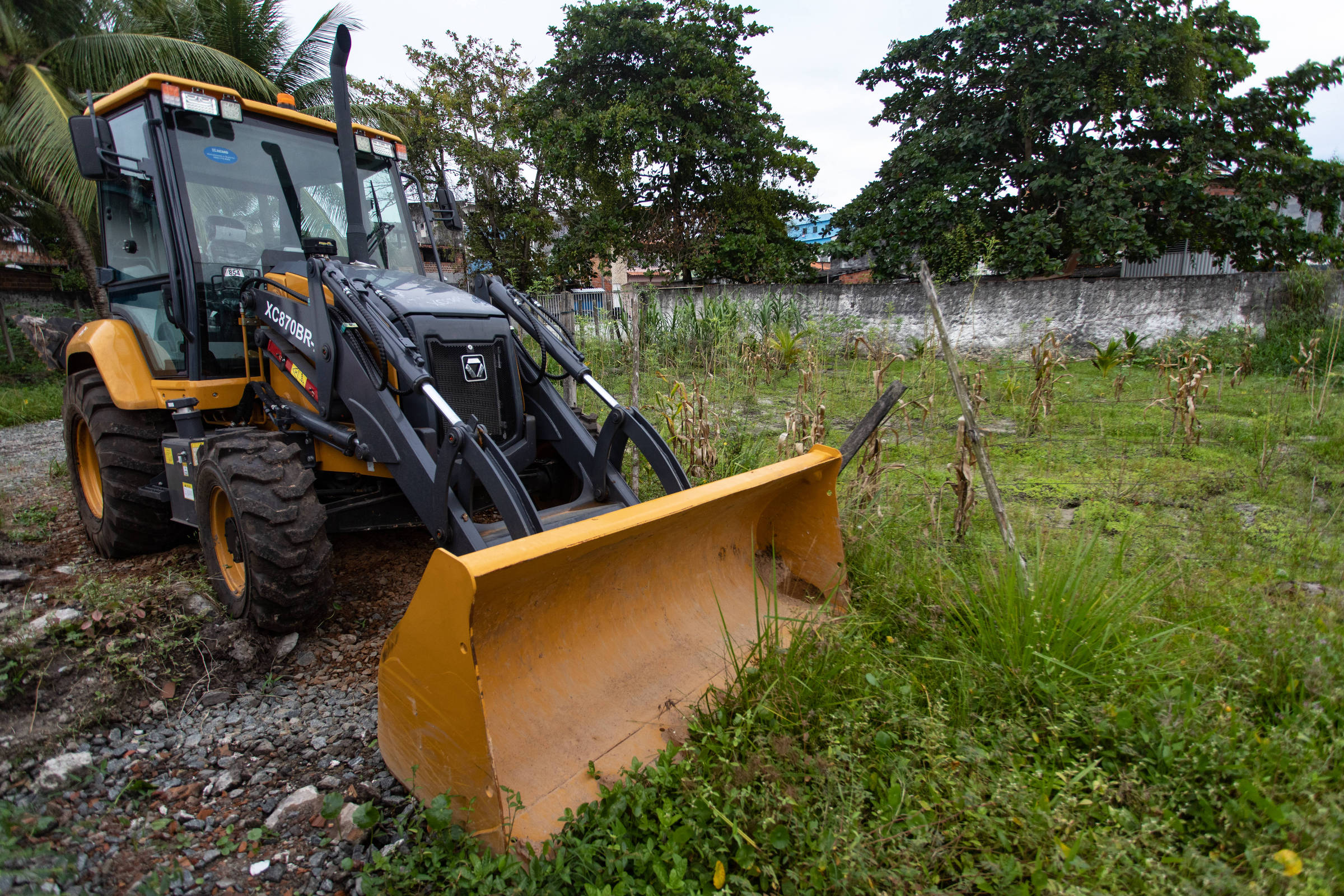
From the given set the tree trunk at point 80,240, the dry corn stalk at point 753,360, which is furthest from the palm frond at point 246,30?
the dry corn stalk at point 753,360

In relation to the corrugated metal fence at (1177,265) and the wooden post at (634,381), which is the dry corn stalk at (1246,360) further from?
the corrugated metal fence at (1177,265)

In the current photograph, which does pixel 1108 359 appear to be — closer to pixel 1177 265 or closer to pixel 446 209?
pixel 446 209

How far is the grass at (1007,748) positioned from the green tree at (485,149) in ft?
64.8

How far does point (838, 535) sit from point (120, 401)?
3.95 metres

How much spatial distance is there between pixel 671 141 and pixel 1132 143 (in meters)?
10.3

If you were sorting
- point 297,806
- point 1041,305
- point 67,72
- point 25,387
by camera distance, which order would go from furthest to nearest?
point 25,387
point 1041,305
point 67,72
point 297,806

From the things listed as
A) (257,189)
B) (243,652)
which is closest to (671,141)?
(257,189)

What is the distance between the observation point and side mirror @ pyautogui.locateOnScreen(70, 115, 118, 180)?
12.0 feet

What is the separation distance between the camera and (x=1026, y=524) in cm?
391

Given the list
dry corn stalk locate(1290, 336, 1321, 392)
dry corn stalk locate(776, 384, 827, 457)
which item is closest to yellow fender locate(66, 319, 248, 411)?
dry corn stalk locate(776, 384, 827, 457)

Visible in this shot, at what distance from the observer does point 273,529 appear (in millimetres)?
3002

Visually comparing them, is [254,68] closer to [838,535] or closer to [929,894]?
[838,535]

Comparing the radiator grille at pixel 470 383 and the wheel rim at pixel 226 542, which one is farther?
the wheel rim at pixel 226 542

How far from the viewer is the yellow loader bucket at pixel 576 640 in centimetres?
200
